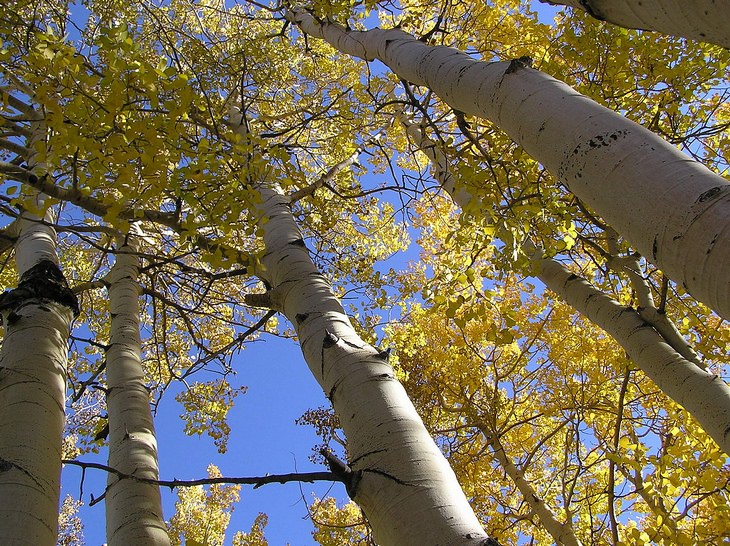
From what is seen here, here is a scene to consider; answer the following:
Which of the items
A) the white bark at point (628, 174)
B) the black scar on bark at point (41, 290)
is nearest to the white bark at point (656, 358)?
the white bark at point (628, 174)

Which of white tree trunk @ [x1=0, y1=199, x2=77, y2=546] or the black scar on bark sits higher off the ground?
the black scar on bark

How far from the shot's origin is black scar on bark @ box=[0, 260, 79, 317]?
2639 mm

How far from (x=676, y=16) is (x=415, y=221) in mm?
7920

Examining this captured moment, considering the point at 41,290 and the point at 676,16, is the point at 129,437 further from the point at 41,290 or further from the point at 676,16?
the point at 676,16

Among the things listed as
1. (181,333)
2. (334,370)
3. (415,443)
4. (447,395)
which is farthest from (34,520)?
(181,333)

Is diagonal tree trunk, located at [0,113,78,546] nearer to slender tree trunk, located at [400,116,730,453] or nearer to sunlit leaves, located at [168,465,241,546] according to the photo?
slender tree trunk, located at [400,116,730,453]

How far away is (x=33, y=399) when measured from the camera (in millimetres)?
2104

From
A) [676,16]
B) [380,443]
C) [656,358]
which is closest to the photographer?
[676,16]

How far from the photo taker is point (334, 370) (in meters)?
1.85

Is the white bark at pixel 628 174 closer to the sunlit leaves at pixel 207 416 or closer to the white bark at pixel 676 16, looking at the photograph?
the white bark at pixel 676 16

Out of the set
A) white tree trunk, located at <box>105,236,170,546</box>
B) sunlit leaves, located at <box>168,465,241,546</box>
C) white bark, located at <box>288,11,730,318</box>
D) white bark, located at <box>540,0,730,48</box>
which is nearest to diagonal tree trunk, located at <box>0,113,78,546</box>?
white tree trunk, located at <box>105,236,170,546</box>

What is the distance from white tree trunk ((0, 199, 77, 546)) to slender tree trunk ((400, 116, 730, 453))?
267cm

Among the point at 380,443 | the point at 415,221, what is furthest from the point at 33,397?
the point at 415,221

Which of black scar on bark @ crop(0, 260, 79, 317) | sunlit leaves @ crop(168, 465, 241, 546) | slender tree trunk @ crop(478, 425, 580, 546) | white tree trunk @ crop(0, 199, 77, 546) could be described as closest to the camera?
white tree trunk @ crop(0, 199, 77, 546)
